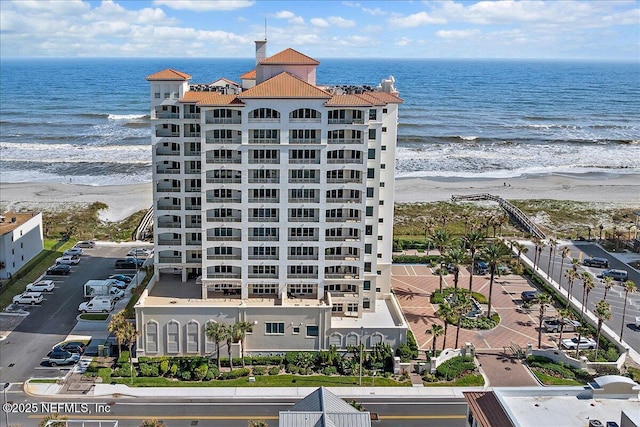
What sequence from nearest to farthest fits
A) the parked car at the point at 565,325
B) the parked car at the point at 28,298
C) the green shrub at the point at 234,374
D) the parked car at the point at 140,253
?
the green shrub at the point at 234,374 < the parked car at the point at 565,325 < the parked car at the point at 28,298 < the parked car at the point at 140,253

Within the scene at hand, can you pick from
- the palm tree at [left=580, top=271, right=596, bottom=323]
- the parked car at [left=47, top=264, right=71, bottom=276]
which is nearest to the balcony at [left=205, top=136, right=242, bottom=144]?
the parked car at [left=47, top=264, right=71, bottom=276]

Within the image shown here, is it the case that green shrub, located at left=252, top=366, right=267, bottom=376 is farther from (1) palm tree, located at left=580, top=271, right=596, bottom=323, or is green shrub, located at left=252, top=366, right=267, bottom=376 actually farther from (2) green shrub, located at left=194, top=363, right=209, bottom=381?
(1) palm tree, located at left=580, top=271, right=596, bottom=323

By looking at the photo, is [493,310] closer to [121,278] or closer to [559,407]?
[559,407]

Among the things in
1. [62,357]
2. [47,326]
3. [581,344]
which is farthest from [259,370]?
[581,344]

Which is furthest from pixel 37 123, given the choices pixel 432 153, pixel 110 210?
pixel 432 153

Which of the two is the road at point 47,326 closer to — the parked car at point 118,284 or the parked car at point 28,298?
the parked car at point 28,298

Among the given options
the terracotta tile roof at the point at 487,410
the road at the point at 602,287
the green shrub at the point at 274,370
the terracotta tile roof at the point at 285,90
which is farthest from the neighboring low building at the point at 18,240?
the road at the point at 602,287
